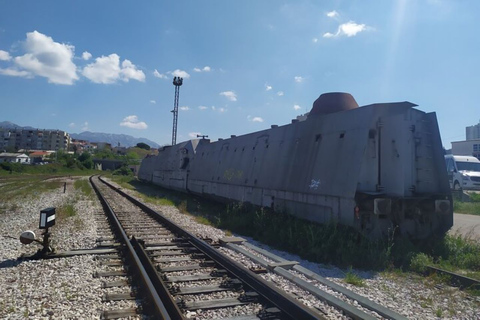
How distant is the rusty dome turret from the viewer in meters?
11.1

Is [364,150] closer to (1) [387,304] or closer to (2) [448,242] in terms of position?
(2) [448,242]

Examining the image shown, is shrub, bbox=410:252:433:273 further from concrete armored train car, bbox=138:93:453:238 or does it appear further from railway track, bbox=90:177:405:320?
railway track, bbox=90:177:405:320

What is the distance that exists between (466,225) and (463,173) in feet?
39.3

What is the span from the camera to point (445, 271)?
607cm

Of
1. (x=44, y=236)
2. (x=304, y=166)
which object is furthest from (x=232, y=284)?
(x=304, y=166)

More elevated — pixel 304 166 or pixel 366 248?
pixel 304 166

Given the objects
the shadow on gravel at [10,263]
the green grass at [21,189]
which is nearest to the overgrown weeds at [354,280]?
the shadow on gravel at [10,263]

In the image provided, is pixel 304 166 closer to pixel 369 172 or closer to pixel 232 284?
pixel 369 172

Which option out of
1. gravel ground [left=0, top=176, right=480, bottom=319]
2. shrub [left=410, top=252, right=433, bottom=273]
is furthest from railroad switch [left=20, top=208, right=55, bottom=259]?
shrub [left=410, top=252, right=433, bottom=273]

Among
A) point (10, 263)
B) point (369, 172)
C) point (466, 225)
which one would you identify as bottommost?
point (10, 263)

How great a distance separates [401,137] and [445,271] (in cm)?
322

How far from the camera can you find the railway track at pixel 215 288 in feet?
13.0

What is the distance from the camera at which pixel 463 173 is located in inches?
818

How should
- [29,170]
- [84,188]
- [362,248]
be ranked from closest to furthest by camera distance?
[362,248] < [84,188] < [29,170]
